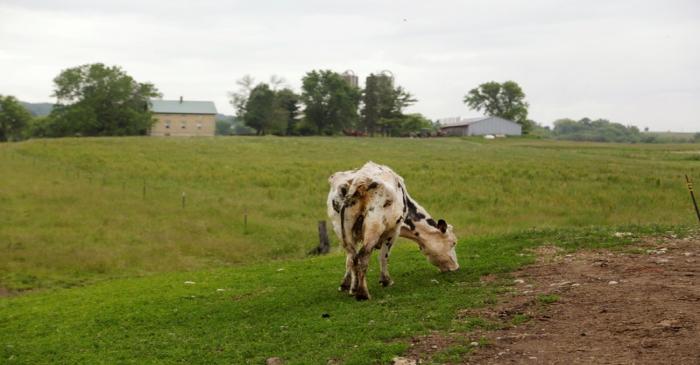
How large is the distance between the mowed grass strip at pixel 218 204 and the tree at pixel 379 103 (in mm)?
68150

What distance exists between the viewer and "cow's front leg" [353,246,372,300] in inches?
447

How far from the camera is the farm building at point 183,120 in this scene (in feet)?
391

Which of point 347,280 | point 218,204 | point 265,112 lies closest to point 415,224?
point 347,280

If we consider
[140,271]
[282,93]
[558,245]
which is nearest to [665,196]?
[558,245]

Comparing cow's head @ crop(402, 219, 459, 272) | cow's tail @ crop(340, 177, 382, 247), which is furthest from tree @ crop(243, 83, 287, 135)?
cow's tail @ crop(340, 177, 382, 247)

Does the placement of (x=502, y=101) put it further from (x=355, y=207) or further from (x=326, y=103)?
(x=355, y=207)

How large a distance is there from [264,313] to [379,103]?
11252 cm

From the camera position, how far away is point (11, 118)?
387ft

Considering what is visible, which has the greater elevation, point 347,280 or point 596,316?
point 596,316

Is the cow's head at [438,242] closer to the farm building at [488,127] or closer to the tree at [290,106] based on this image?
the tree at [290,106]

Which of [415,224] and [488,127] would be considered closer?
[415,224]

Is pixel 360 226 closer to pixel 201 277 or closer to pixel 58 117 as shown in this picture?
pixel 201 277

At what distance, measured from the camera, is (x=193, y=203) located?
31.9 metres

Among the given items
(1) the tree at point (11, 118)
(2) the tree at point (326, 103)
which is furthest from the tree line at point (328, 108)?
(1) the tree at point (11, 118)
